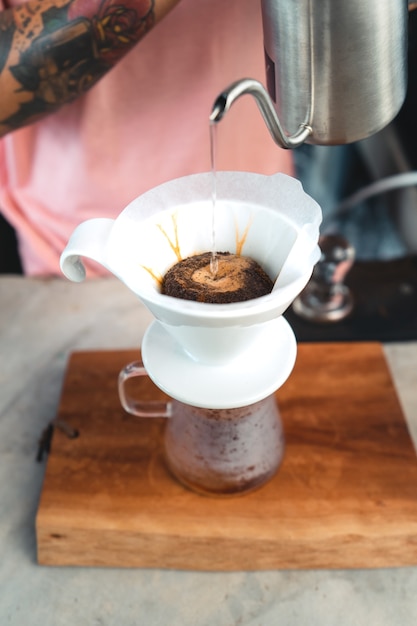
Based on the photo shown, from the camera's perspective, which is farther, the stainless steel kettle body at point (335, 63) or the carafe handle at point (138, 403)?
the carafe handle at point (138, 403)

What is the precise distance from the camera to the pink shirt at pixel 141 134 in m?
1.08

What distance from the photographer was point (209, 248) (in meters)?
0.73

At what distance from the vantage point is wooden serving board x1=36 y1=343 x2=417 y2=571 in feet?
2.59

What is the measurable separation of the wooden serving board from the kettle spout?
14.3 inches

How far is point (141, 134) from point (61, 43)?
254 mm

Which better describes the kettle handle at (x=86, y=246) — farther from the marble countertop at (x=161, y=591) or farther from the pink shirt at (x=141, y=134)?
the pink shirt at (x=141, y=134)

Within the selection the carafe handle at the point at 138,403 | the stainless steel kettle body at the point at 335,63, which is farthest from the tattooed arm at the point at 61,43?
the carafe handle at the point at 138,403

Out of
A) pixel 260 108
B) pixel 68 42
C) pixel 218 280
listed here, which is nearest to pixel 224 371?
pixel 218 280

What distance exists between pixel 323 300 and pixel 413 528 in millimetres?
422

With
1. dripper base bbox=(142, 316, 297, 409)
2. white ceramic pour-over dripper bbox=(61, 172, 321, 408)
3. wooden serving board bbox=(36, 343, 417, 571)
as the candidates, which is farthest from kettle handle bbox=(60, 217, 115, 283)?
wooden serving board bbox=(36, 343, 417, 571)

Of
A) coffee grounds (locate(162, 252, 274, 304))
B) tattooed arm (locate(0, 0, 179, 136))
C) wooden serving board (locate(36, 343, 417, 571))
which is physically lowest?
wooden serving board (locate(36, 343, 417, 571))

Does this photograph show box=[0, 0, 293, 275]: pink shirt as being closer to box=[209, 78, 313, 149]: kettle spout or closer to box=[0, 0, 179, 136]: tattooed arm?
box=[0, 0, 179, 136]: tattooed arm

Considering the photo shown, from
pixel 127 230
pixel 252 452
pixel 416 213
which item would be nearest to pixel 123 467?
pixel 252 452

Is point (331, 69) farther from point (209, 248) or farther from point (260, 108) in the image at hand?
point (209, 248)
